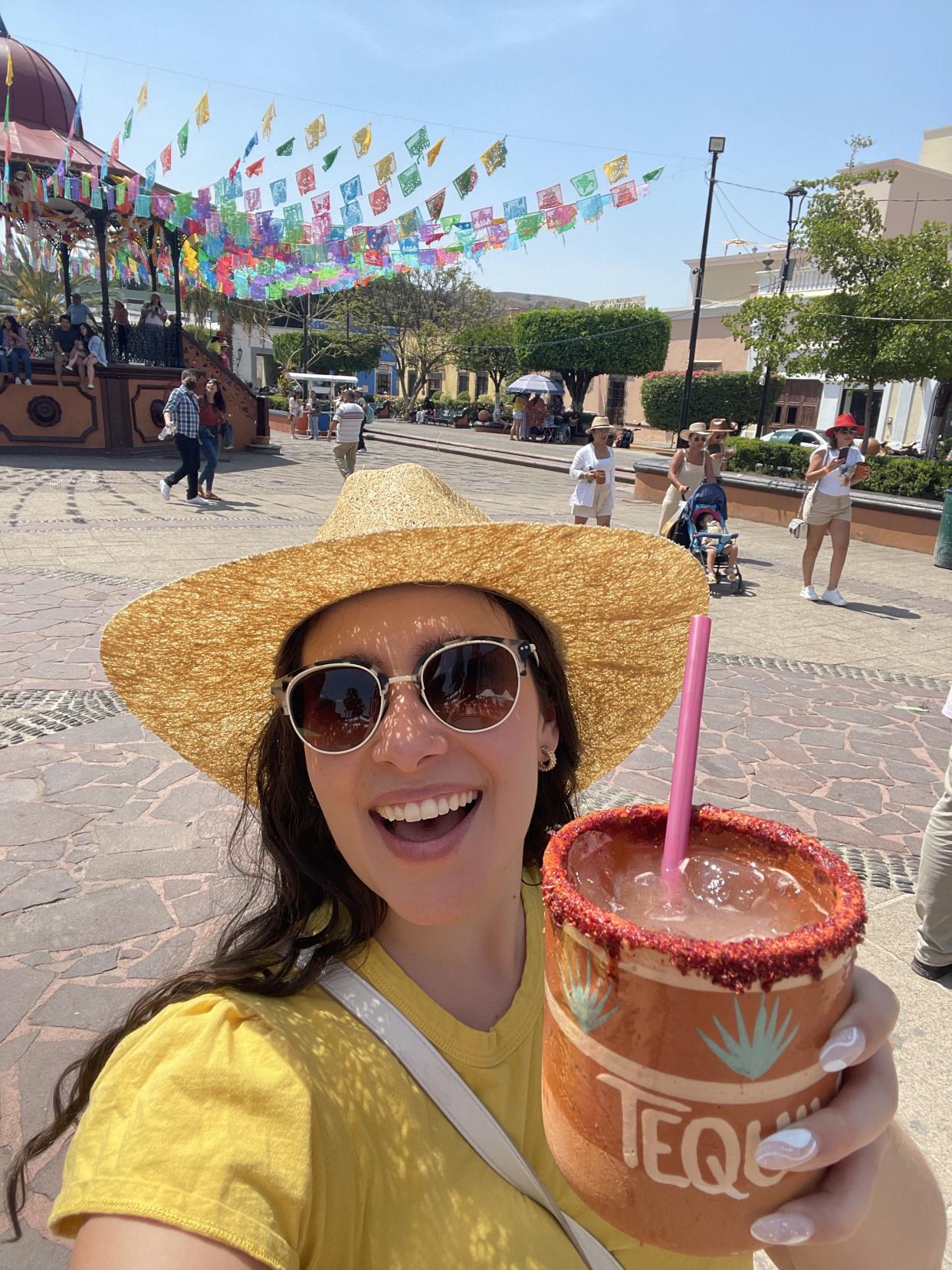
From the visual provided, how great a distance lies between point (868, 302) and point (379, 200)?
9.98 meters

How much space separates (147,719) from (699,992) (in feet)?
4.05

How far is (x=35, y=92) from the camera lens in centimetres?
1739

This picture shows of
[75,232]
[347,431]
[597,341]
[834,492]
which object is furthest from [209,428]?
[597,341]

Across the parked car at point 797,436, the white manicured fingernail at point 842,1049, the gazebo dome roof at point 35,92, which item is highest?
the gazebo dome roof at point 35,92

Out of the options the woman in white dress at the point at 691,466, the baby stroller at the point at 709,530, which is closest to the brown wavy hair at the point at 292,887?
the baby stroller at the point at 709,530

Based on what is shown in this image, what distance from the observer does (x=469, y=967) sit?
4.10 ft

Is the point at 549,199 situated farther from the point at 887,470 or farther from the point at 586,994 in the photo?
the point at 586,994

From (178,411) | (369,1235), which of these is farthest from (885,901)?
(178,411)

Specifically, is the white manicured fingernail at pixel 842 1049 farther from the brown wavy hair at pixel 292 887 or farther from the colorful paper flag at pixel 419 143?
the colorful paper flag at pixel 419 143

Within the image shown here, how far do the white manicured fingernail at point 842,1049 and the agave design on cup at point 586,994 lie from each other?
175 mm

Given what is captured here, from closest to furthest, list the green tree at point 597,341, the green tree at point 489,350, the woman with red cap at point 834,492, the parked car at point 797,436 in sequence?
the woman with red cap at point 834,492 < the parked car at point 797,436 < the green tree at point 597,341 < the green tree at point 489,350

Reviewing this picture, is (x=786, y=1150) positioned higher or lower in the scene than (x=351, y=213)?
lower

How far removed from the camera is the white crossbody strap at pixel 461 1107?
102 cm

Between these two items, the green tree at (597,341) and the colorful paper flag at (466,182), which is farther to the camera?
the green tree at (597,341)
